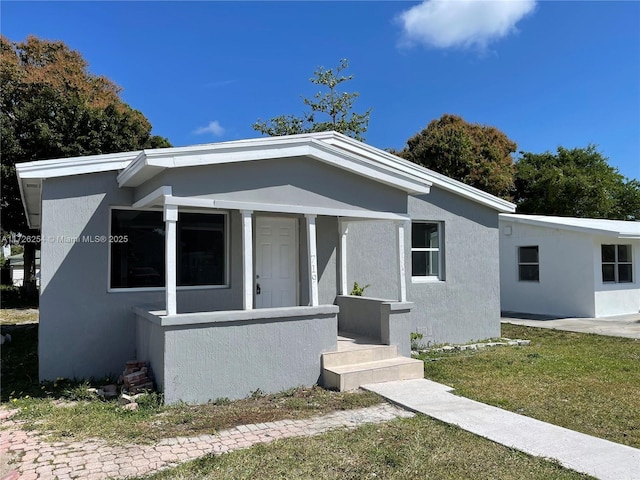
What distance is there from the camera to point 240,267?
313 inches

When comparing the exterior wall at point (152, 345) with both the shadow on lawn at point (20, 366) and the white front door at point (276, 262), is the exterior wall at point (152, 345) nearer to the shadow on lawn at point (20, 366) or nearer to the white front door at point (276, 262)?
the shadow on lawn at point (20, 366)

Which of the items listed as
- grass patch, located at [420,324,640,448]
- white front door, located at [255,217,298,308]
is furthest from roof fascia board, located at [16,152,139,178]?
grass patch, located at [420,324,640,448]

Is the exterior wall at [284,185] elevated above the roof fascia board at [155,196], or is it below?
above

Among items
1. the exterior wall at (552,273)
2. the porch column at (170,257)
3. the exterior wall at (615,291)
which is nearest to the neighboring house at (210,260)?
the porch column at (170,257)

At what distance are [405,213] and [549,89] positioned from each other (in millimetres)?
9140

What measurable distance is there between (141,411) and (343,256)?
4.81m

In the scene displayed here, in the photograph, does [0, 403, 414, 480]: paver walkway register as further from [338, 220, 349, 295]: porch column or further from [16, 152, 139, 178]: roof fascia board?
[338, 220, 349, 295]: porch column

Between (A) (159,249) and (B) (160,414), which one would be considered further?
(A) (159,249)

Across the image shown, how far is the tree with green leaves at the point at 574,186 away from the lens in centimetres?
2702

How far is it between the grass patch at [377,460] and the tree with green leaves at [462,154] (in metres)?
21.6

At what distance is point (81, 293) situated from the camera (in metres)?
6.92

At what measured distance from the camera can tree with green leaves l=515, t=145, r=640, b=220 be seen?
88.6 ft

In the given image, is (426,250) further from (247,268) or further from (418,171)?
(247,268)

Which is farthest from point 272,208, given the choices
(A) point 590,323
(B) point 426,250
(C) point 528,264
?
(C) point 528,264
